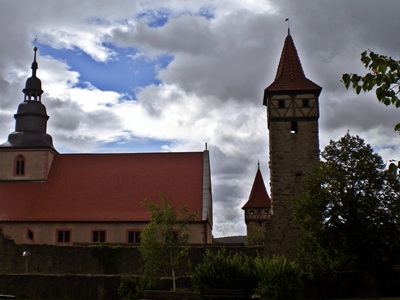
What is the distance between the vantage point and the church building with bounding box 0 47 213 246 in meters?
39.3

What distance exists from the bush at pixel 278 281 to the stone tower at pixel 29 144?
90.0 feet

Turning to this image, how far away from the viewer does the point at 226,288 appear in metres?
19.4

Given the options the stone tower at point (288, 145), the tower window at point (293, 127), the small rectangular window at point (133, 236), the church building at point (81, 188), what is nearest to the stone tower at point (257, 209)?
the church building at point (81, 188)

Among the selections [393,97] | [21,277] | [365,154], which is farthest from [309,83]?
[393,97]

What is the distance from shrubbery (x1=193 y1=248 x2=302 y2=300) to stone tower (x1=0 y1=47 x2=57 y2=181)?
26747 mm

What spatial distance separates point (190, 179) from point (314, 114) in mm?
11046

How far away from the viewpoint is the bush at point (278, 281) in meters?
Answer: 19.7

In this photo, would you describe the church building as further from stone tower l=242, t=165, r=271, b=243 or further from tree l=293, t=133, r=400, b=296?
stone tower l=242, t=165, r=271, b=243

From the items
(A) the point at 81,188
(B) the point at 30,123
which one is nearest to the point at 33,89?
(B) the point at 30,123

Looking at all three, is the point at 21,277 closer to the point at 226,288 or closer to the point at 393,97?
the point at 226,288

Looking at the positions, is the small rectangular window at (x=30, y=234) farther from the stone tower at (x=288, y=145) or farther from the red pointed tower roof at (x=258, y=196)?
the red pointed tower roof at (x=258, y=196)

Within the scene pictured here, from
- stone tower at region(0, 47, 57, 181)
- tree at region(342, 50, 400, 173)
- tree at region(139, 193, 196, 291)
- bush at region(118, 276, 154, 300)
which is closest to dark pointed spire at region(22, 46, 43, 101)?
stone tower at region(0, 47, 57, 181)

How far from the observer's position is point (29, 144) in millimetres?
44375

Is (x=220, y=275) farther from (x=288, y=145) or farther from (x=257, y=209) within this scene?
(x=257, y=209)
